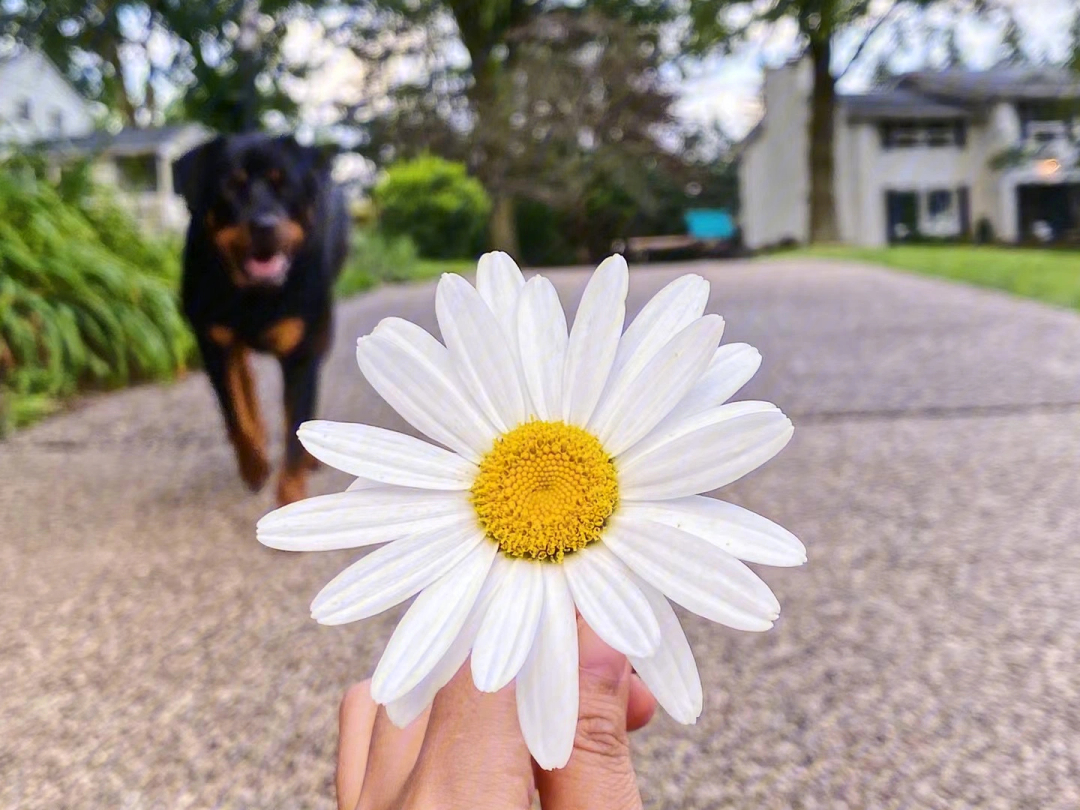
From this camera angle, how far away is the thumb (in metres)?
0.62

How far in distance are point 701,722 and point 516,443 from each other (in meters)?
0.98

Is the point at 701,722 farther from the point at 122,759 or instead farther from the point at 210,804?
the point at 122,759

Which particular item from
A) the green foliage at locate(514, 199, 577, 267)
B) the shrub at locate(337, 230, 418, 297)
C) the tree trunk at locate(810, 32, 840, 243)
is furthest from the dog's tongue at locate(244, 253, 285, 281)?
the tree trunk at locate(810, 32, 840, 243)

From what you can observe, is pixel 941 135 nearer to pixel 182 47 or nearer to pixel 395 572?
pixel 182 47

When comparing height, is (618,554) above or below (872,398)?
above

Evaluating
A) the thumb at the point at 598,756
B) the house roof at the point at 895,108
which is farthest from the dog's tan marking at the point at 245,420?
the house roof at the point at 895,108

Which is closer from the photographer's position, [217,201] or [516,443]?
[516,443]

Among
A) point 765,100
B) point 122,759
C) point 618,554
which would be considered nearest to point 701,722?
point 122,759

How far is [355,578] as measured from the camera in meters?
0.45

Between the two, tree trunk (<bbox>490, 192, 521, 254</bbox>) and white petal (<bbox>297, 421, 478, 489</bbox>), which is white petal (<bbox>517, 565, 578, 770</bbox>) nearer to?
white petal (<bbox>297, 421, 478, 489</bbox>)

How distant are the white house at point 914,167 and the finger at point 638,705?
2458 cm

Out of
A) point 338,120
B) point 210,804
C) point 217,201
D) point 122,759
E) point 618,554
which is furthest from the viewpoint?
point 338,120

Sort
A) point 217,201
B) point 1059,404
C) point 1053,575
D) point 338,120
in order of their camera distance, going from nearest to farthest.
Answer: point 1053,575 → point 217,201 → point 1059,404 → point 338,120

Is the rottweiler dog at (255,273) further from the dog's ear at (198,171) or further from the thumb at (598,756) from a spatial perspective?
the thumb at (598,756)
